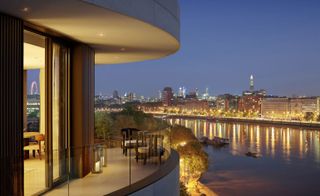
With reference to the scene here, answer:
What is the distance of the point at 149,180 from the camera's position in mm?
6871

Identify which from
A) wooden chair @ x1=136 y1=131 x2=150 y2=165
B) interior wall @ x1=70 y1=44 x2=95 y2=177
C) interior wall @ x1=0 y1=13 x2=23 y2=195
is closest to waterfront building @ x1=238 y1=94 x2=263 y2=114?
wooden chair @ x1=136 y1=131 x2=150 y2=165

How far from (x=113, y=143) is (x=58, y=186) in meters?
3.79

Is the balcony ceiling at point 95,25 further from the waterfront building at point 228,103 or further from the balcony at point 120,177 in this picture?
the waterfront building at point 228,103

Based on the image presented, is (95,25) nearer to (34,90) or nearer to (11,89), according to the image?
(11,89)

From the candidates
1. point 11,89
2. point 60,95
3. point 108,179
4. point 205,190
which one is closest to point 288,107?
point 205,190

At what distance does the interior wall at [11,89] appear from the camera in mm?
5453

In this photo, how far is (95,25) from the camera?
640 cm

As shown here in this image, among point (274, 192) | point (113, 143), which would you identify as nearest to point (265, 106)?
point (274, 192)

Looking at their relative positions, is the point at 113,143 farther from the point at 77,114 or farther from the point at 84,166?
the point at 84,166

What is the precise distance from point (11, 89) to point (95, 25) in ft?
5.75

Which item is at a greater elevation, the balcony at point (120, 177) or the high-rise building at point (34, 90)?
the high-rise building at point (34, 90)

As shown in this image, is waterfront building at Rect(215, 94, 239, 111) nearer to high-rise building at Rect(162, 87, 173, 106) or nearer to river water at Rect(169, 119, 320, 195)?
high-rise building at Rect(162, 87, 173, 106)

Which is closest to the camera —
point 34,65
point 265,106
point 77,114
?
point 77,114

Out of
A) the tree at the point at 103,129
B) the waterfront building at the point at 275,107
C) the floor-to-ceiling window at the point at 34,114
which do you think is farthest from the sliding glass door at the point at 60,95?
the waterfront building at the point at 275,107
